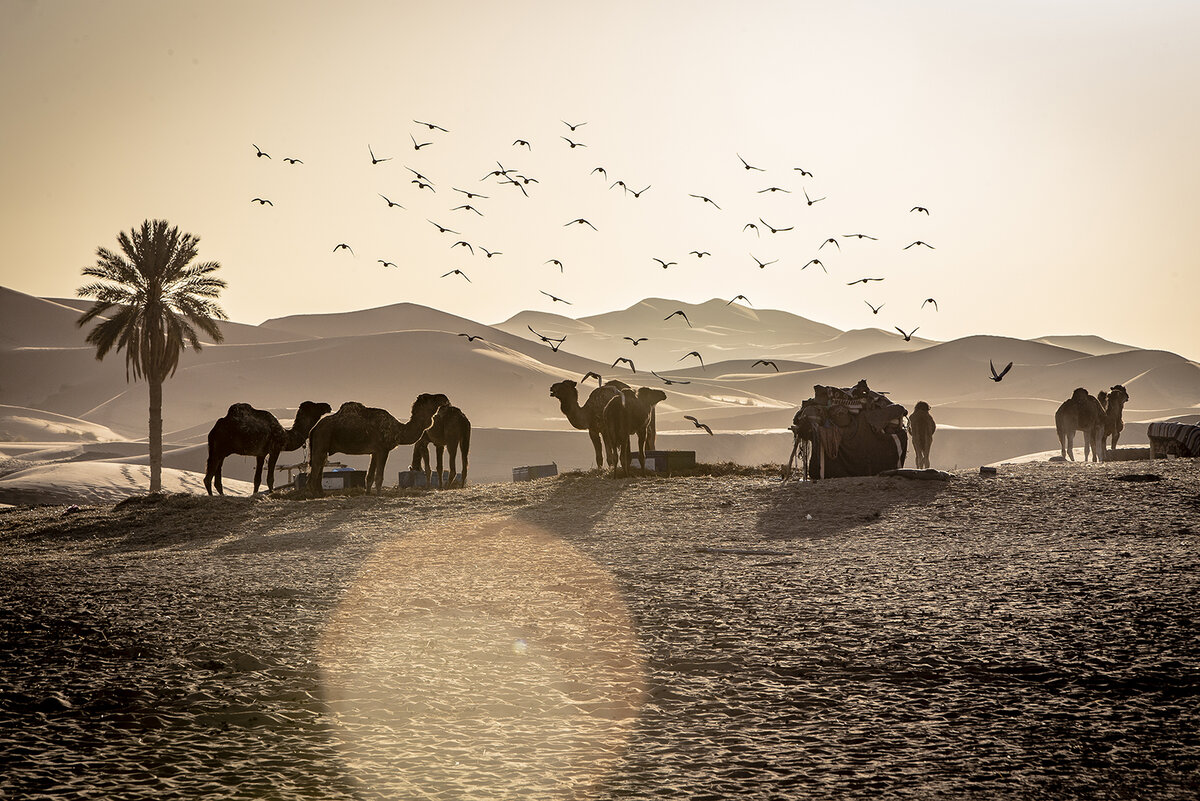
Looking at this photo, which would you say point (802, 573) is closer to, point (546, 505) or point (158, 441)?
point (546, 505)

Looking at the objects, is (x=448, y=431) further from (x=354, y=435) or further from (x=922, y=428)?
(x=922, y=428)

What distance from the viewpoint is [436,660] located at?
8.80 metres

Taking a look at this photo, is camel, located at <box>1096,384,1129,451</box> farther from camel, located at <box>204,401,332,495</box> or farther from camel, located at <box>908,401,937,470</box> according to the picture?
camel, located at <box>204,401,332,495</box>

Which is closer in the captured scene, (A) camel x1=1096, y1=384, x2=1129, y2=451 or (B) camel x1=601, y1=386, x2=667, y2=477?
(B) camel x1=601, y1=386, x2=667, y2=477

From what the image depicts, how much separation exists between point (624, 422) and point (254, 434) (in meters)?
9.14

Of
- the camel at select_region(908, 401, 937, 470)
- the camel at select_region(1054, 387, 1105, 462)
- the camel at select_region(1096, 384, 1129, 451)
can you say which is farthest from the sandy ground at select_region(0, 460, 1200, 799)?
the camel at select_region(1096, 384, 1129, 451)

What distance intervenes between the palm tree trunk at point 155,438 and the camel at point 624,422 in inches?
617

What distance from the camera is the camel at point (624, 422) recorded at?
2623 centimetres

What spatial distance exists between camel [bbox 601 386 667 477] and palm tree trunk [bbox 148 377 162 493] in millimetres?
15662

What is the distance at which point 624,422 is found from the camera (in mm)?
26578

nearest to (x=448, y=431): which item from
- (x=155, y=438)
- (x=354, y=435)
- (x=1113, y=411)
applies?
(x=354, y=435)

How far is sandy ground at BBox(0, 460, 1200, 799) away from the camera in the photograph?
6.12 meters

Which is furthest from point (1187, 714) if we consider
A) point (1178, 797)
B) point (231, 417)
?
point (231, 417)

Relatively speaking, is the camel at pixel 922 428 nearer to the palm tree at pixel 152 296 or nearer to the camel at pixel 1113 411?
the camel at pixel 1113 411
